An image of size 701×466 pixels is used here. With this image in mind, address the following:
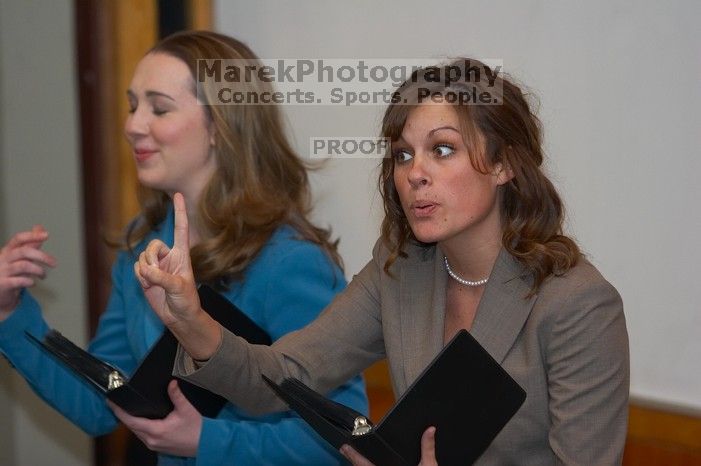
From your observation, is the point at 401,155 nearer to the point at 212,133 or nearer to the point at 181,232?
the point at 181,232

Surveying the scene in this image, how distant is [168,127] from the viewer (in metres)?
2.17

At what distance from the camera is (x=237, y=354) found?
1.66 meters

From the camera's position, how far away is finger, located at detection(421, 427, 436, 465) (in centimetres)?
150

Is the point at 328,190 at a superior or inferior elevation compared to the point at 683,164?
inferior

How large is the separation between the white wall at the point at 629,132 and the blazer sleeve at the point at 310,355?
549mm

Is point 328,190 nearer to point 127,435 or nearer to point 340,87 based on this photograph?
point 340,87

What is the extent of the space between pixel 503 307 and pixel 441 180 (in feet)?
0.76

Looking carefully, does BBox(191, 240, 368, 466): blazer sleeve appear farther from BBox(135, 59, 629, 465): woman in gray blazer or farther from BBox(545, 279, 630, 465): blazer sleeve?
BBox(545, 279, 630, 465): blazer sleeve

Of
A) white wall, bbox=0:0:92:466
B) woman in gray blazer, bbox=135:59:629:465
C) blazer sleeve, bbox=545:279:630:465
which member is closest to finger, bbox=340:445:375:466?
woman in gray blazer, bbox=135:59:629:465

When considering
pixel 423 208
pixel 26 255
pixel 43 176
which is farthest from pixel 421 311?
pixel 43 176

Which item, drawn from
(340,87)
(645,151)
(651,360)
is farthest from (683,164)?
(340,87)

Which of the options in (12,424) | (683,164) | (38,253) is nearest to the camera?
(683,164)

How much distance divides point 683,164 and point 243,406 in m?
0.96

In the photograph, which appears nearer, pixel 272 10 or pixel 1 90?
pixel 272 10
